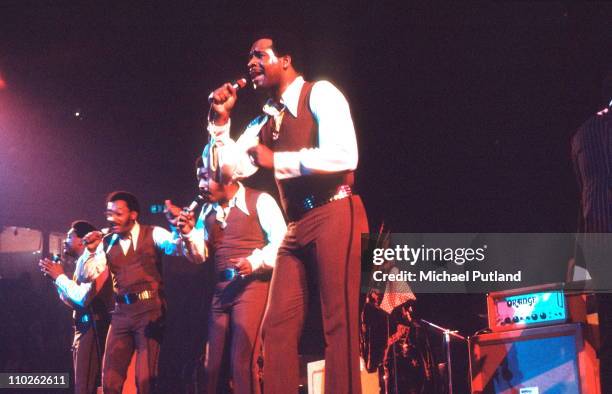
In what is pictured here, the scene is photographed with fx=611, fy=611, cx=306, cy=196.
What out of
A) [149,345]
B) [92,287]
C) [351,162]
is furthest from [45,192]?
[351,162]

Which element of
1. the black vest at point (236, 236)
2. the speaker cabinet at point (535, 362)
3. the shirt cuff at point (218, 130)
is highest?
the shirt cuff at point (218, 130)

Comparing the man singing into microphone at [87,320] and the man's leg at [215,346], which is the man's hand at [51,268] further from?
the man's leg at [215,346]

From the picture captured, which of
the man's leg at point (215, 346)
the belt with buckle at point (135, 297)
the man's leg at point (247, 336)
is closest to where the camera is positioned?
the man's leg at point (247, 336)

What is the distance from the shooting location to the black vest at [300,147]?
2756 millimetres

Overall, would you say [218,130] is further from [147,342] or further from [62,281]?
[62,281]

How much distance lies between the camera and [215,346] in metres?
4.11

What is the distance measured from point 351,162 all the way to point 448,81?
3.96 m

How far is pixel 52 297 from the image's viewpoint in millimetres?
8898

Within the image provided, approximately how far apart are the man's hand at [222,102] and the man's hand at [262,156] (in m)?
0.50

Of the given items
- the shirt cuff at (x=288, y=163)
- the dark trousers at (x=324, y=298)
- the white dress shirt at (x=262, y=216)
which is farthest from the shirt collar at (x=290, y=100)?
the white dress shirt at (x=262, y=216)

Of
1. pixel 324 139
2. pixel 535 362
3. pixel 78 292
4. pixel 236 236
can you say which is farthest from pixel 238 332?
pixel 78 292

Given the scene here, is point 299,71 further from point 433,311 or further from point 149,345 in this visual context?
point 433,311

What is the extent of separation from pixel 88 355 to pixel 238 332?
2400 millimetres

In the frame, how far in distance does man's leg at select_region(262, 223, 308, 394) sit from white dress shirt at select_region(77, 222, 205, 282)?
1.81 m
